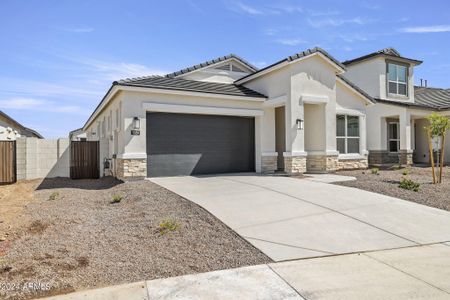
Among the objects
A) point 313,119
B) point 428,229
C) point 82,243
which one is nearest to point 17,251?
point 82,243

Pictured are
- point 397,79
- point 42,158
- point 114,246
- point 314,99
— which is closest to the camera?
point 114,246

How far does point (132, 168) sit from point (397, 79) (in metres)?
18.5

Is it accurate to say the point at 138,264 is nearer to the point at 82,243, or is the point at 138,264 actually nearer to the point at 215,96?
the point at 82,243

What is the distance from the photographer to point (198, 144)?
1388cm

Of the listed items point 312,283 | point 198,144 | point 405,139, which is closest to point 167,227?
point 312,283

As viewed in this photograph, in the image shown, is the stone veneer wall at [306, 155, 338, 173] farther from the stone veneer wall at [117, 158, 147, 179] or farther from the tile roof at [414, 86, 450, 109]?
the tile roof at [414, 86, 450, 109]

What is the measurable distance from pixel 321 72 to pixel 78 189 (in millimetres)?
11509

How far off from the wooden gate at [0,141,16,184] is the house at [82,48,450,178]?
384cm

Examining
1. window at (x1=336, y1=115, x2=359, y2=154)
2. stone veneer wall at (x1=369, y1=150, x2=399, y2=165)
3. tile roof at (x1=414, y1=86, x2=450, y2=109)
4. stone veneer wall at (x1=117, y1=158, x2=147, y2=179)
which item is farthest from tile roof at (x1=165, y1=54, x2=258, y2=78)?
tile roof at (x1=414, y1=86, x2=450, y2=109)

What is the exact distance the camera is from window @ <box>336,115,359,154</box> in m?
15.9

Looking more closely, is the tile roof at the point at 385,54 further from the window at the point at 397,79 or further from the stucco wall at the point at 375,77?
the window at the point at 397,79

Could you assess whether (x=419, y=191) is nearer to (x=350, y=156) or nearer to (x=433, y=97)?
(x=350, y=156)

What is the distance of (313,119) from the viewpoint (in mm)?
14984

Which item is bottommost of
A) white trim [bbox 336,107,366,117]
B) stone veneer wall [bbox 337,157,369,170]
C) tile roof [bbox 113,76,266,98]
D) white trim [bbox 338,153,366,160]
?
stone veneer wall [bbox 337,157,369,170]
